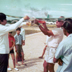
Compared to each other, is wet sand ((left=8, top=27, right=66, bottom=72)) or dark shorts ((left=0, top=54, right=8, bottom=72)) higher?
dark shorts ((left=0, top=54, right=8, bottom=72))

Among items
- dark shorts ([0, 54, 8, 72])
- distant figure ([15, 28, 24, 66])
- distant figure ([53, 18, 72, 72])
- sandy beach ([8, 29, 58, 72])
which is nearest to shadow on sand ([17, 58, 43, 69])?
sandy beach ([8, 29, 58, 72])

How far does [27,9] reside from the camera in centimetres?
223

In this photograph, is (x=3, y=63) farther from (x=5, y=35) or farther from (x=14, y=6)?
(x=14, y=6)

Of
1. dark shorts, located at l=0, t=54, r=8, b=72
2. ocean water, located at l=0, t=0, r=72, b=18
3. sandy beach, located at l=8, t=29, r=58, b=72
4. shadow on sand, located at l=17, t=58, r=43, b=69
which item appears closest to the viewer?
dark shorts, located at l=0, t=54, r=8, b=72

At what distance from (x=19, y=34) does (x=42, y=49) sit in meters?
0.65

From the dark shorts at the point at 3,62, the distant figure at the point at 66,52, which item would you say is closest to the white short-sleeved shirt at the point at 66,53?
the distant figure at the point at 66,52

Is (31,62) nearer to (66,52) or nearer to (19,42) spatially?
(19,42)

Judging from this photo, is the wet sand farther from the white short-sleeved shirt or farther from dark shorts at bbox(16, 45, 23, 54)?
the white short-sleeved shirt

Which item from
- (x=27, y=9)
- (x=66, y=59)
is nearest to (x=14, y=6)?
(x=27, y=9)

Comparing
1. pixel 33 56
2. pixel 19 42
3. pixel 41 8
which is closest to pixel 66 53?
pixel 41 8

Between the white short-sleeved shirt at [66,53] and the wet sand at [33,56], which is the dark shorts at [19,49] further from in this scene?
the white short-sleeved shirt at [66,53]

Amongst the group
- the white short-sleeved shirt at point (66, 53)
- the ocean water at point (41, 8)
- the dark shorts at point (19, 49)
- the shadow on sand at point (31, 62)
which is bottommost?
the shadow on sand at point (31, 62)

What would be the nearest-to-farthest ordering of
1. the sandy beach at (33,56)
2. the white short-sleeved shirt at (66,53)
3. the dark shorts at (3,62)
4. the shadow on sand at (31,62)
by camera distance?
the white short-sleeved shirt at (66,53), the dark shorts at (3,62), the sandy beach at (33,56), the shadow on sand at (31,62)

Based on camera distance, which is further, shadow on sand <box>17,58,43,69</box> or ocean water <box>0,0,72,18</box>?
shadow on sand <box>17,58,43,69</box>
